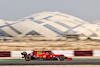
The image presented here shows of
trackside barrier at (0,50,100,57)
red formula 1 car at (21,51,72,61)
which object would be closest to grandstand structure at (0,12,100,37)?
trackside barrier at (0,50,100,57)

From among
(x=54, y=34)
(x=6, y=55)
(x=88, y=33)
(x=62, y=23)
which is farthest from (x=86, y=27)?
(x=6, y=55)

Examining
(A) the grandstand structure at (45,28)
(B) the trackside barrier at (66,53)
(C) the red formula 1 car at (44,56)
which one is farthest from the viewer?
(A) the grandstand structure at (45,28)

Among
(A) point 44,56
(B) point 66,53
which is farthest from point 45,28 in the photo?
(A) point 44,56

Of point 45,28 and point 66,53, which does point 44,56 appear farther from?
point 45,28

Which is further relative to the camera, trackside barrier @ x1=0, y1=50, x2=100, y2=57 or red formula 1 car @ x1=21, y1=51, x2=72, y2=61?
trackside barrier @ x1=0, y1=50, x2=100, y2=57

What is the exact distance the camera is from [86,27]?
10225 cm

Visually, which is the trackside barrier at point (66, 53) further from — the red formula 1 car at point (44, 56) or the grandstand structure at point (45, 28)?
the grandstand structure at point (45, 28)

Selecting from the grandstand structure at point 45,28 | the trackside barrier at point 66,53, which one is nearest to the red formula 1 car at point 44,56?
the trackside barrier at point 66,53

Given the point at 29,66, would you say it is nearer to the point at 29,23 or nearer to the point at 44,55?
the point at 44,55

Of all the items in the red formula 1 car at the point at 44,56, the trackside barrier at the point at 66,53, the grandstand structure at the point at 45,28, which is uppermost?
the grandstand structure at the point at 45,28

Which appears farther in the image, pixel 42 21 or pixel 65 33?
pixel 42 21

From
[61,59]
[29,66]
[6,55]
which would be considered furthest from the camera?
[6,55]

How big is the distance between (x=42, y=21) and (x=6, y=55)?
77255mm

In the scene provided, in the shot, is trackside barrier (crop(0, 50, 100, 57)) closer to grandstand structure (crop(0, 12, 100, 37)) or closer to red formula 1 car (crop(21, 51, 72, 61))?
red formula 1 car (crop(21, 51, 72, 61))
